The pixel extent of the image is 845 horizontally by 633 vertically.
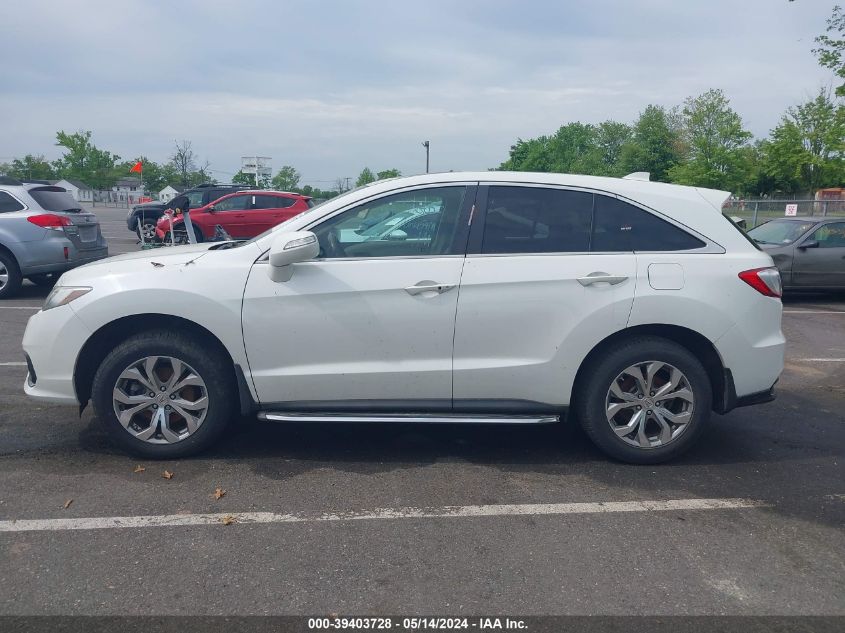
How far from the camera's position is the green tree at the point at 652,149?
48688mm

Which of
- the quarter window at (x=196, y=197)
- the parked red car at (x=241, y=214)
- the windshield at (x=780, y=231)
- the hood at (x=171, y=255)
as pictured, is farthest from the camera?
the quarter window at (x=196, y=197)

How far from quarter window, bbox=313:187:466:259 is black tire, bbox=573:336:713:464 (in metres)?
1.23

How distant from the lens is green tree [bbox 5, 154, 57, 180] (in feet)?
226

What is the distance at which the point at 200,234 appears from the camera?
19.4 m

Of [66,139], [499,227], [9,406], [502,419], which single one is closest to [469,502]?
[502,419]

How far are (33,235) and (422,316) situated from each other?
8.54 m

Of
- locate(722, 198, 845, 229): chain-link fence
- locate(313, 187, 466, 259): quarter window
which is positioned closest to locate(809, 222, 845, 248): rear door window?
locate(313, 187, 466, 259): quarter window

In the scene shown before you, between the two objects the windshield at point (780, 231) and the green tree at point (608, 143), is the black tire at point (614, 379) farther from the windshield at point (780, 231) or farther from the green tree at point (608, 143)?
the green tree at point (608, 143)

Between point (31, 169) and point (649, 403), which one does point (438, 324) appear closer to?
point (649, 403)

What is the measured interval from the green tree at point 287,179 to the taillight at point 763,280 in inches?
2376

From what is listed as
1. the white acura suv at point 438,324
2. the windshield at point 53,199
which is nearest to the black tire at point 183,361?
the white acura suv at point 438,324

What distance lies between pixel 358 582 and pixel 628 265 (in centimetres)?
253

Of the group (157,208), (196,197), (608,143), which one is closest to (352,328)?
(196,197)

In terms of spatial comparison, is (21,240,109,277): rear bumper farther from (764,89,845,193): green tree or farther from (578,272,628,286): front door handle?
(764,89,845,193): green tree
